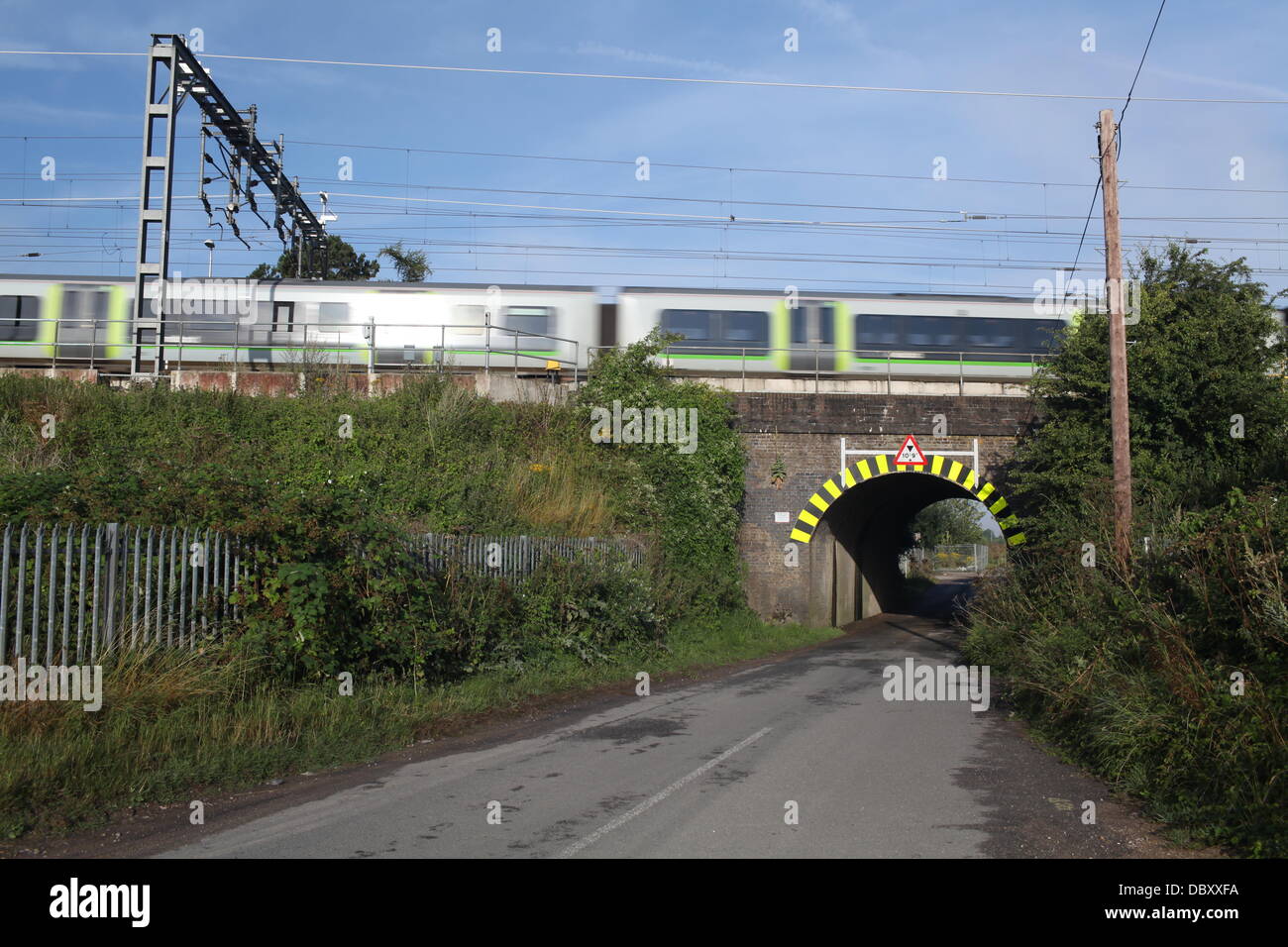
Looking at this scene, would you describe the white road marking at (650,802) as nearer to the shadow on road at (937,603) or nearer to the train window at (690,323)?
the train window at (690,323)

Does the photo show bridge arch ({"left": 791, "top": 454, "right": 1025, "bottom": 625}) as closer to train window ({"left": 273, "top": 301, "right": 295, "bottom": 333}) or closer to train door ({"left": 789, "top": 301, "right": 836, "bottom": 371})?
train door ({"left": 789, "top": 301, "right": 836, "bottom": 371})

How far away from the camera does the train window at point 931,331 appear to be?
2841 centimetres

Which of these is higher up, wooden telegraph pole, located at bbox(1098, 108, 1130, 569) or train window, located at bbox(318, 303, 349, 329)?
train window, located at bbox(318, 303, 349, 329)

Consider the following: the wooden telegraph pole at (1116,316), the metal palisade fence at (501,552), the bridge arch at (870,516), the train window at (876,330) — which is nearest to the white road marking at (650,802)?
the metal palisade fence at (501,552)

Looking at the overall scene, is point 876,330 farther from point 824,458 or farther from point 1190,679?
point 1190,679

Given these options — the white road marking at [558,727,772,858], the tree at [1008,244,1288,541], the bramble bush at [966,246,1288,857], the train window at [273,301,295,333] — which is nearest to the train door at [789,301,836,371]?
the bramble bush at [966,246,1288,857]

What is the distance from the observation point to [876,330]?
28.2m

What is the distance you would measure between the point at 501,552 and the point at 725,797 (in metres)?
7.67

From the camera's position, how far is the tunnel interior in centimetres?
2638

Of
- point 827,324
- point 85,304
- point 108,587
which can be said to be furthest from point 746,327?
point 108,587

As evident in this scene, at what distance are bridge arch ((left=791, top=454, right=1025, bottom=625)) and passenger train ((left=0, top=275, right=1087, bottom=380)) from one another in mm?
3463
